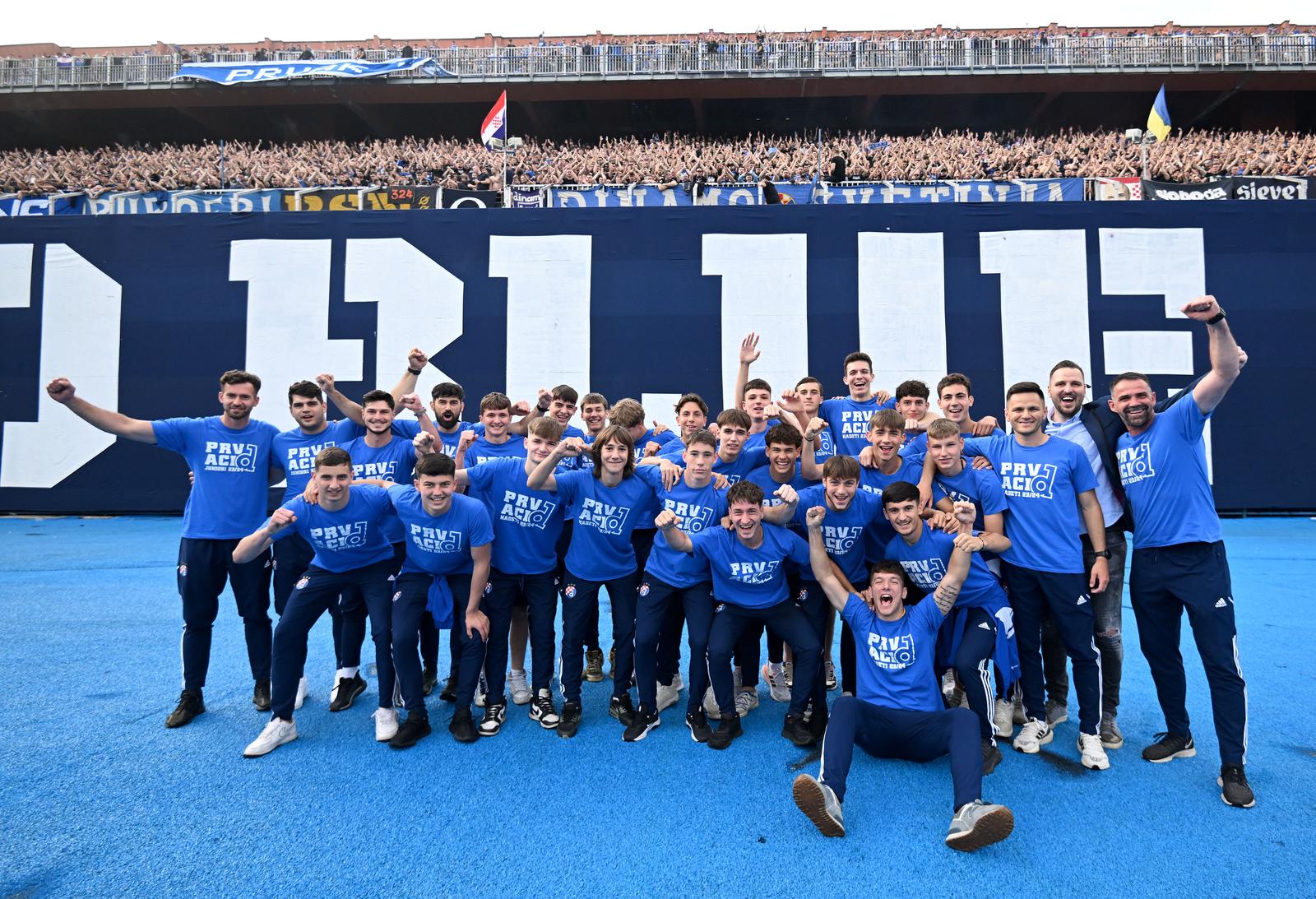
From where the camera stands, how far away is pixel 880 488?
14.3ft

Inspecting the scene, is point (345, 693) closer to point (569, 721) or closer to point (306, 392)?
point (569, 721)

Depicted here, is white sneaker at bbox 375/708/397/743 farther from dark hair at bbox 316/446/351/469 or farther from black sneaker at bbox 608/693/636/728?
dark hair at bbox 316/446/351/469

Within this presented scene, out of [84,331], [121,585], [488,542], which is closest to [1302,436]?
[488,542]

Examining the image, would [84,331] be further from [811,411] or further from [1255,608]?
[1255,608]

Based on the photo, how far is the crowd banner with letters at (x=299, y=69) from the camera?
707 inches

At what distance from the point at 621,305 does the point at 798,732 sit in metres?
7.95

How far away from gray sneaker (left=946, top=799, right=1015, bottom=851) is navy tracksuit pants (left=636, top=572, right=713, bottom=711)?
1.55m

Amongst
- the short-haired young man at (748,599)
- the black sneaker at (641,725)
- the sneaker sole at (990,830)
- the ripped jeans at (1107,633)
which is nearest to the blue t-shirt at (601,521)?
the short-haired young man at (748,599)

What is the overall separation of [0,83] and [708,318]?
21.7m

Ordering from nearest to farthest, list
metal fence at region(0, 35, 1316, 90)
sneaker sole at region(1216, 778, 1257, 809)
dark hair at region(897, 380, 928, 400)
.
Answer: sneaker sole at region(1216, 778, 1257, 809), dark hair at region(897, 380, 928, 400), metal fence at region(0, 35, 1316, 90)

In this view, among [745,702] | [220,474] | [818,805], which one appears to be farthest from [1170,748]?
[220,474]

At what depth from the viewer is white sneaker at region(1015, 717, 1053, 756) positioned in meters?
3.83

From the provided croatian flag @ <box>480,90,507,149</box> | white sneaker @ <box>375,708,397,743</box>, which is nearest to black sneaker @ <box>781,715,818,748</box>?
white sneaker @ <box>375,708,397,743</box>

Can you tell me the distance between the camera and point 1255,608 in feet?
20.8
